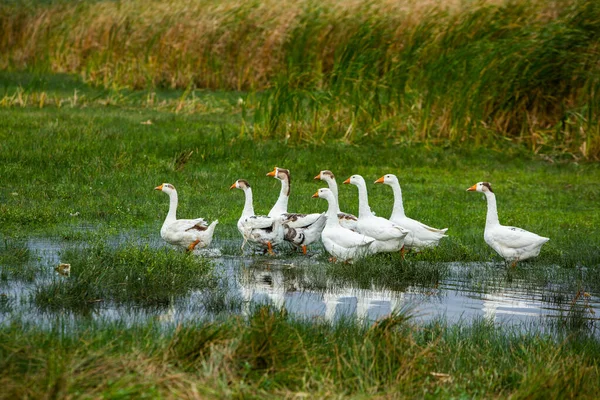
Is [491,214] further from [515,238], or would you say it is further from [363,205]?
[363,205]

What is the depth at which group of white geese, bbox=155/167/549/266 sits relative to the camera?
10758mm

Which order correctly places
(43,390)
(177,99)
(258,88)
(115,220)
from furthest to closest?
(258,88) < (177,99) < (115,220) < (43,390)

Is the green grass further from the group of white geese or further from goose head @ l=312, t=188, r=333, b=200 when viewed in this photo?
goose head @ l=312, t=188, r=333, b=200

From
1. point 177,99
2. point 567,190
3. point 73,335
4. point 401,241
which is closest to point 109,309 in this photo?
point 73,335

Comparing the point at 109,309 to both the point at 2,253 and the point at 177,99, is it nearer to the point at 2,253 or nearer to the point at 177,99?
the point at 2,253

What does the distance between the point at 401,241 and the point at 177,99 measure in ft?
47.4

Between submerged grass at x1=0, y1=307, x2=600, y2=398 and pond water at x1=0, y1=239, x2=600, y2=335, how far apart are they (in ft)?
2.37

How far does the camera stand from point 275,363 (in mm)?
6383

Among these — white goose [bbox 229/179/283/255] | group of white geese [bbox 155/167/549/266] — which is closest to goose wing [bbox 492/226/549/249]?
group of white geese [bbox 155/167/549/266]

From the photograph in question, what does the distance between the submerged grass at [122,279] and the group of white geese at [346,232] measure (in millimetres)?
1092

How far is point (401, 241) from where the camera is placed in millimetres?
10914

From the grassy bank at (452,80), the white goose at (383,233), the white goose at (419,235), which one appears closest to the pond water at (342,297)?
the white goose at (419,235)

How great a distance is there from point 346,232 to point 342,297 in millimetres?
1552

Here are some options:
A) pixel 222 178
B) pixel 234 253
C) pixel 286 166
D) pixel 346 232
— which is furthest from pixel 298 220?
pixel 286 166
